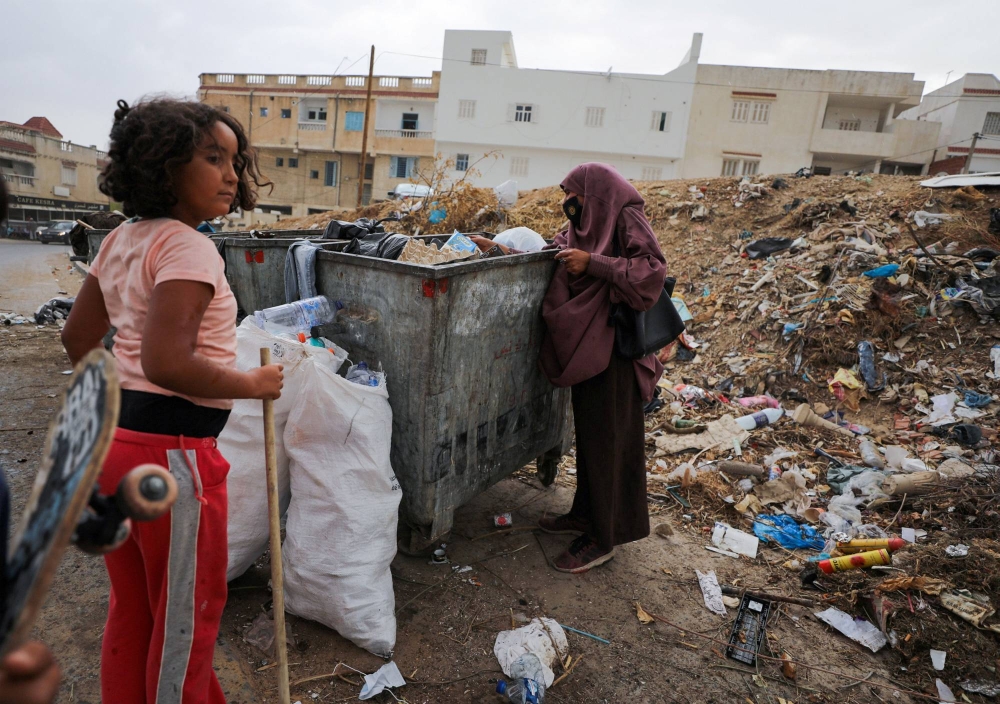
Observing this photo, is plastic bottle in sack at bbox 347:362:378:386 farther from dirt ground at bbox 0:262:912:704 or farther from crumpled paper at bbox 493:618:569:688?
crumpled paper at bbox 493:618:569:688

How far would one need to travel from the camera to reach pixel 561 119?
27203 mm

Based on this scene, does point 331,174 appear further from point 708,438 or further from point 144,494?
point 144,494

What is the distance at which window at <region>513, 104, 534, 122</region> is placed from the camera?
2716 centimetres

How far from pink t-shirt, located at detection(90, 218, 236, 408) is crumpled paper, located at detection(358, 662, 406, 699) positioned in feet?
3.97

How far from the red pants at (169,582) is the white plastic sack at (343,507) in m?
0.63

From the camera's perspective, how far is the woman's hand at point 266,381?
1393 millimetres

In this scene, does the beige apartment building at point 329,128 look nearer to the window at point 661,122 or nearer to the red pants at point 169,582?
the window at point 661,122

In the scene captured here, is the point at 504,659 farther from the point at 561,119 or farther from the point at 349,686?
the point at 561,119

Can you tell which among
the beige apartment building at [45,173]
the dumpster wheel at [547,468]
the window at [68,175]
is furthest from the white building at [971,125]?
the window at [68,175]

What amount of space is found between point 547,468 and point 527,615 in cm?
112

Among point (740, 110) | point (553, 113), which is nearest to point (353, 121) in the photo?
point (553, 113)

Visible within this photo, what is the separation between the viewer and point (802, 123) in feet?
85.6

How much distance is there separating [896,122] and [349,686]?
106 feet

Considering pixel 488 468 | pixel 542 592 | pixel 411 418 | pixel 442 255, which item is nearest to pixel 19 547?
pixel 411 418
